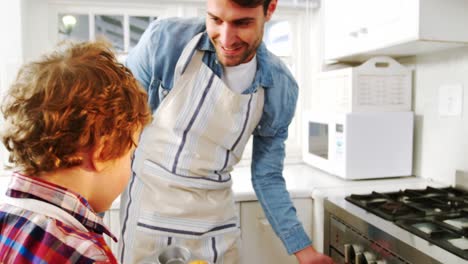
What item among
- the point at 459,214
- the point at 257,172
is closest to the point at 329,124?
the point at 257,172

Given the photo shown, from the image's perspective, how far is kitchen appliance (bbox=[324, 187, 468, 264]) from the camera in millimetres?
979

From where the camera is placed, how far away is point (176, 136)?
1181 mm

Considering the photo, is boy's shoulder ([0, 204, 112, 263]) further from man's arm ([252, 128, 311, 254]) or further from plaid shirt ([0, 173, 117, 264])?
man's arm ([252, 128, 311, 254])

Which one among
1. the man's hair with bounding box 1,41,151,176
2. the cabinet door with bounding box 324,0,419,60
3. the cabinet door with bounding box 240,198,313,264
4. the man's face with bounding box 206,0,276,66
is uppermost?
the cabinet door with bounding box 324,0,419,60

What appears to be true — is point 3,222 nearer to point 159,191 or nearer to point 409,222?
point 159,191

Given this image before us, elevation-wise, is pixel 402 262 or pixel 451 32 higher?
pixel 451 32

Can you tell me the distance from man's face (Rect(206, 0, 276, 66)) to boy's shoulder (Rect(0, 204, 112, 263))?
66 centimetres

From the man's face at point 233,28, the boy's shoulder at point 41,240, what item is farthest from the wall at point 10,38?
the boy's shoulder at point 41,240

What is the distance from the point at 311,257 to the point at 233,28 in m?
0.65

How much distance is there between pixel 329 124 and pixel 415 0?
0.61m

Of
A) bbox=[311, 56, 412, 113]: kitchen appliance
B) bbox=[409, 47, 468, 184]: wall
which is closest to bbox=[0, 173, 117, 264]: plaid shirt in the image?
→ bbox=[311, 56, 412, 113]: kitchen appliance

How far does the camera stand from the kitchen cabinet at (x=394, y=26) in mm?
1344

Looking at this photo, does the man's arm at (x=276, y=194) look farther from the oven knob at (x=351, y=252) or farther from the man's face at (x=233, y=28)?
the man's face at (x=233, y=28)

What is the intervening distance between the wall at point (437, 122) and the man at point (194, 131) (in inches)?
30.0
